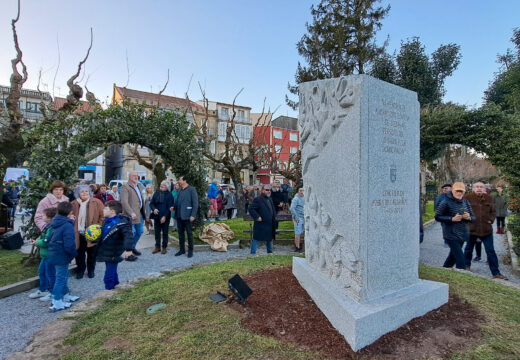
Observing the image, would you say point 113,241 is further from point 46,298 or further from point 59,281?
point 46,298

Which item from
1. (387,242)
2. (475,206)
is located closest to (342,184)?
(387,242)

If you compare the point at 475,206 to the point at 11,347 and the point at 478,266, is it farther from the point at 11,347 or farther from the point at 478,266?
the point at 11,347

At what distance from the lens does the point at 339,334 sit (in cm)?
308

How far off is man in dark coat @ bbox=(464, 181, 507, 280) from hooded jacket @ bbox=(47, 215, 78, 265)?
7704 millimetres

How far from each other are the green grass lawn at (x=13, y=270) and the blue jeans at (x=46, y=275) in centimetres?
89

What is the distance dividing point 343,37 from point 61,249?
15423mm

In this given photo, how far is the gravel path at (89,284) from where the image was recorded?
4133mm

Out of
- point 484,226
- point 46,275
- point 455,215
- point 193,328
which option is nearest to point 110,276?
point 46,275

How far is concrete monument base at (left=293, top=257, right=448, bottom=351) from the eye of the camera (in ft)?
9.45

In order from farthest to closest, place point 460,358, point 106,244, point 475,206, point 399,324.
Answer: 1. point 475,206
2. point 106,244
3. point 399,324
4. point 460,358

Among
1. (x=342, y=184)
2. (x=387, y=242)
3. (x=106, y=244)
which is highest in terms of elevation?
(x=342, y=184)

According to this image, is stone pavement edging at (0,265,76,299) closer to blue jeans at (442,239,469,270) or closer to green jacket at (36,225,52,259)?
green jacket at (36,225,52,259)

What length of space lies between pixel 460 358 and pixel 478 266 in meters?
6.35

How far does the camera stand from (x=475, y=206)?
22.9ft
